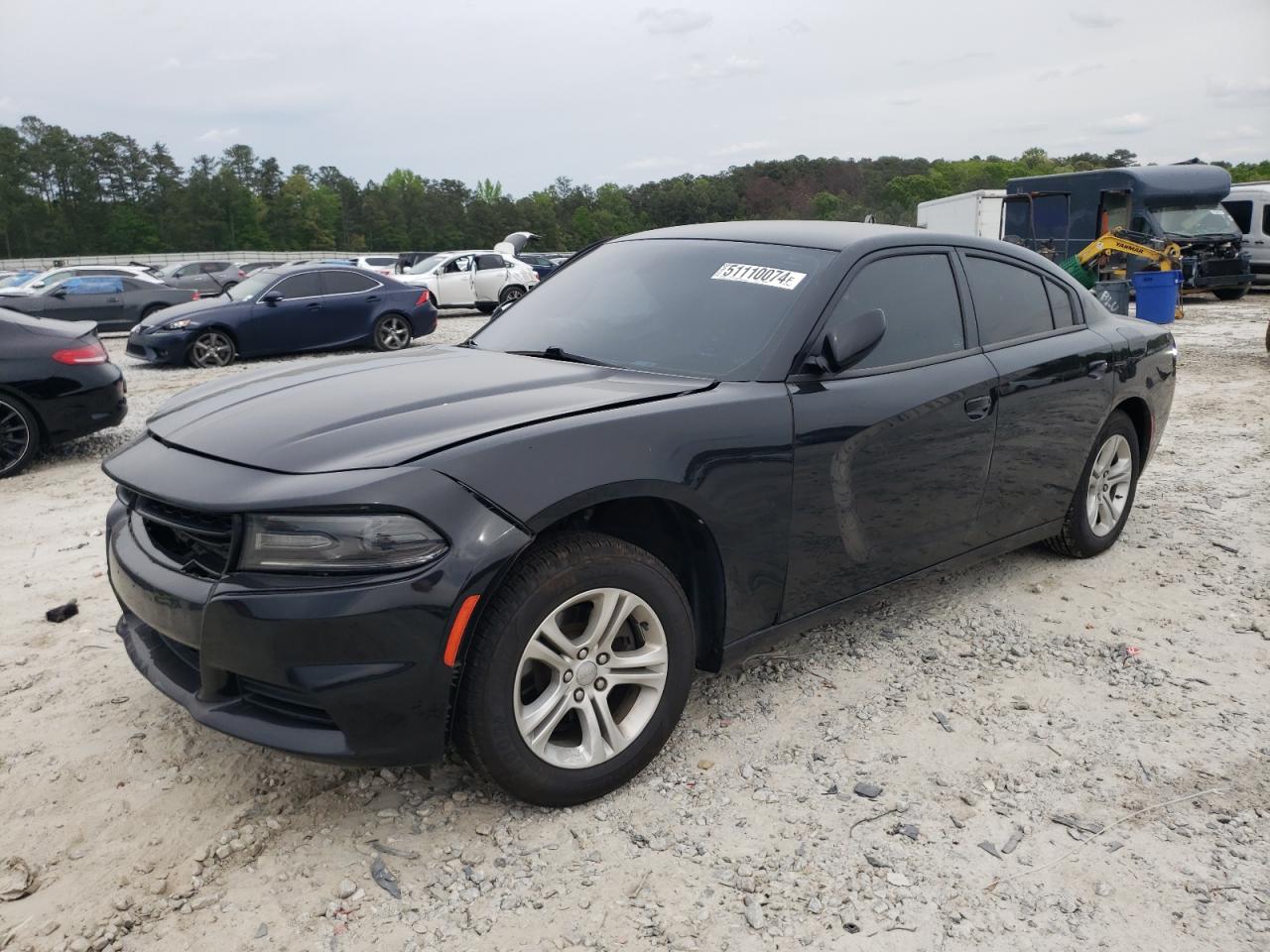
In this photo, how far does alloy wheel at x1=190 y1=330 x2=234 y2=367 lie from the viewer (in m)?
13.0

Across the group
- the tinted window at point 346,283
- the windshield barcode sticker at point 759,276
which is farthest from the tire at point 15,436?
the tinted window at point 346,283

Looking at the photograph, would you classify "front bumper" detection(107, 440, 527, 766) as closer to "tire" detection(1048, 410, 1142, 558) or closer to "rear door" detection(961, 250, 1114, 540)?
Answer: "rear door" detection(961, 250, 1114, 540)

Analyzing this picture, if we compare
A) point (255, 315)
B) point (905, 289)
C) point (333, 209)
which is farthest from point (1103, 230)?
point (333, 209)

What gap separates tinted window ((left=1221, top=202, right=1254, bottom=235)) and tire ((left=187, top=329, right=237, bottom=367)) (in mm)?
21618

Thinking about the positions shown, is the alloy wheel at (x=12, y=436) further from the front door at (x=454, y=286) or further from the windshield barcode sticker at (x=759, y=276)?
the front door at (x=454, y=286)

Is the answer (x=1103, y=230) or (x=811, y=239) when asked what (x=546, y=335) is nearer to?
(x=811, y=239)

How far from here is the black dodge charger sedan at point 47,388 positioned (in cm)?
701

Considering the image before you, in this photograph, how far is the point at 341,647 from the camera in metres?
2.33

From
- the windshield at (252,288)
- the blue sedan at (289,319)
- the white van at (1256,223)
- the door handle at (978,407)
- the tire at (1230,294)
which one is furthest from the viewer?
the white van at (1256,223)

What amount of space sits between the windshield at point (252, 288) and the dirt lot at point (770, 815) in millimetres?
10230

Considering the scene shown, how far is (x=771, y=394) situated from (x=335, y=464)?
1354 mm

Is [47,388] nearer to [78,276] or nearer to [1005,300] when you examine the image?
[1005,300]

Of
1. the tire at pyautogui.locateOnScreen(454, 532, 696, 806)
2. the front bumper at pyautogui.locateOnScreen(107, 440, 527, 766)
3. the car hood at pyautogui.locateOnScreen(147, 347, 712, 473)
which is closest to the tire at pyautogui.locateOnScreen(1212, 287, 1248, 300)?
the car hood at pyautogui.locateOnScreen(147, 347, 712, 473)

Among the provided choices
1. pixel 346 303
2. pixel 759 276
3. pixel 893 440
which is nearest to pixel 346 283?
pixel 346 303
